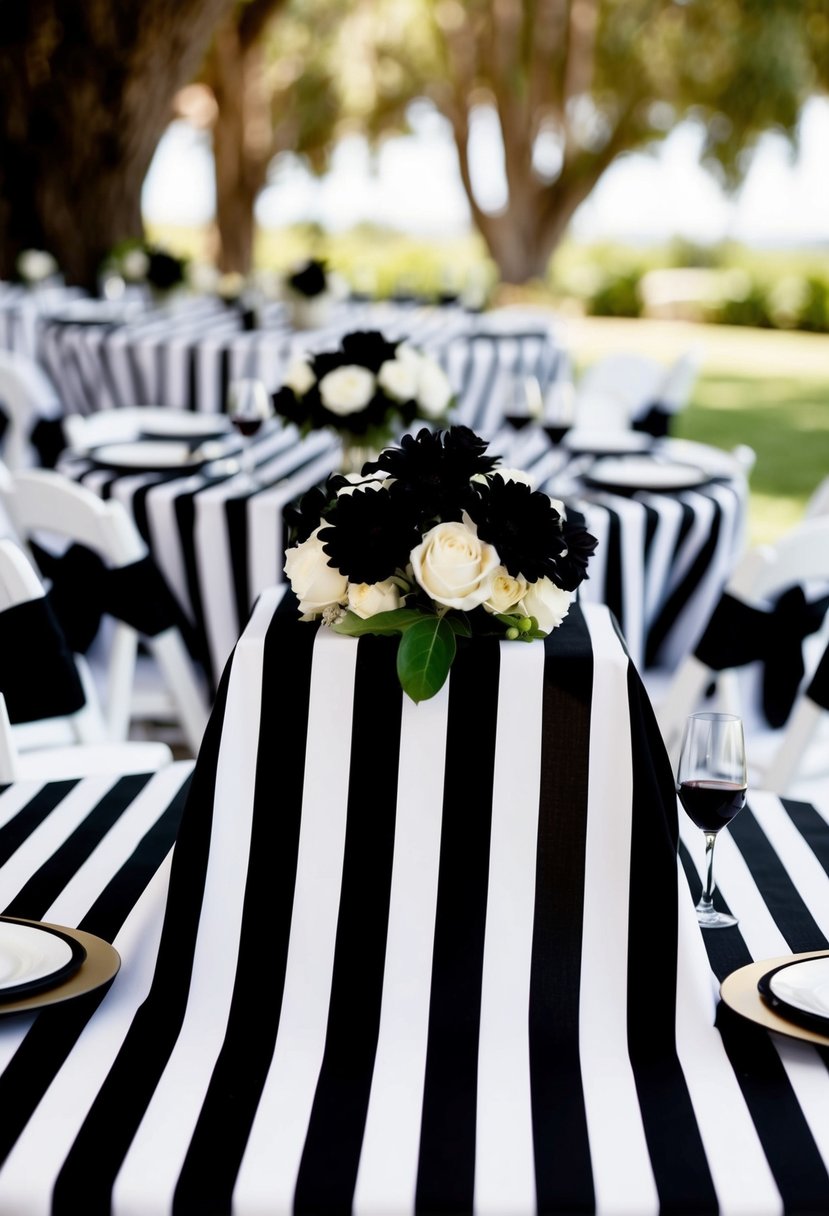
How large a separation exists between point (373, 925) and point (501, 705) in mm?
270

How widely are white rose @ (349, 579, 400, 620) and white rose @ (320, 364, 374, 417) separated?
1797 mm

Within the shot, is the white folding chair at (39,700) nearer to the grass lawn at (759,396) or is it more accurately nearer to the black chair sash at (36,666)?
the black chair sash at (36,666)

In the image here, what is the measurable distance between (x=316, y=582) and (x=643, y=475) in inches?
84.5

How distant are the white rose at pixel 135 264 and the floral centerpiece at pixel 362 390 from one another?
366 centimetres

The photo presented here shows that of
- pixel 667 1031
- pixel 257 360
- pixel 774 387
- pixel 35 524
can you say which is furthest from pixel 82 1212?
pixel 774 387

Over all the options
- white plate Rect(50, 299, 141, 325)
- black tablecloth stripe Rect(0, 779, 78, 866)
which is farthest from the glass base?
white plate Rect(50, 299, 141, 325)

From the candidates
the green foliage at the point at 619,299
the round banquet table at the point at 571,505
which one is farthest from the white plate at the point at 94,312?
the green foliage at the point at 619,299

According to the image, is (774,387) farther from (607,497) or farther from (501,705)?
(501,705)

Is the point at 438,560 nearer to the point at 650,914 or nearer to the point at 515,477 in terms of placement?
the point at 515,477

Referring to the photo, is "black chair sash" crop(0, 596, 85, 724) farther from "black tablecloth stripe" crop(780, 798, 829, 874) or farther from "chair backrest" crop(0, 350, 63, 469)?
"chair backrest" crop(0, 350, 63, 469)

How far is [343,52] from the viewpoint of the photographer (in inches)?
692

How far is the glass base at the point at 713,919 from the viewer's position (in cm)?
172

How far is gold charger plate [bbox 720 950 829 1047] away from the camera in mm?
1388

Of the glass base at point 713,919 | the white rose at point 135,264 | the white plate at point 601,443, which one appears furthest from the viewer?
the white rose at point 135,264
